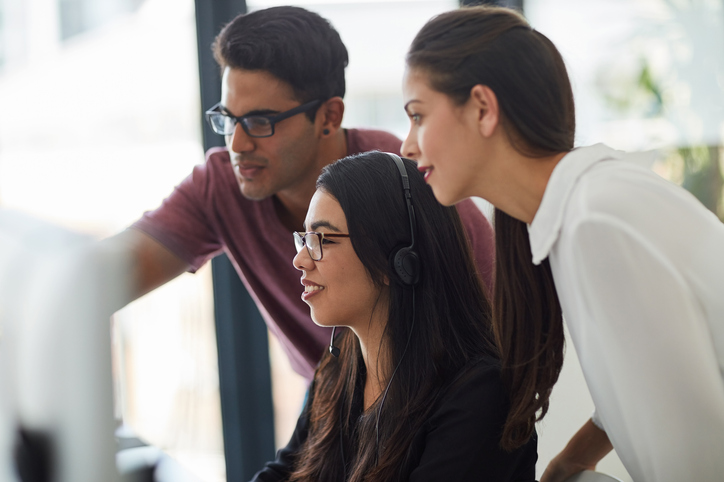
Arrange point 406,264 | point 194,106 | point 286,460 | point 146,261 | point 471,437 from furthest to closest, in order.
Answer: point 194,106 < point 146,261 < point 286,460 < point 406,264 < point 471,437

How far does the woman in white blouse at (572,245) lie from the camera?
78 cm

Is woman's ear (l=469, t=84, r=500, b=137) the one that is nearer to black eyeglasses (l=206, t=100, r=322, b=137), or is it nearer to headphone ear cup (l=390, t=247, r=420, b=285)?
headphone ear cup (l=390, t=247, r=420, b=285)

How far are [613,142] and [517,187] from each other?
1514 mm

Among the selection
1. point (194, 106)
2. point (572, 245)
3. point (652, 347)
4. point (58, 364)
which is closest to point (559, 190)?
point (572, 245)

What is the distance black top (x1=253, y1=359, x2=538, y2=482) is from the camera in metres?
1.04

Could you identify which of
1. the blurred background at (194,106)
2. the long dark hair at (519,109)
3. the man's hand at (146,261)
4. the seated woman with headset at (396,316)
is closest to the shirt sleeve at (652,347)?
the long dark hair at (519,109)

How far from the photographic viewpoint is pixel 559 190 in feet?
2.82

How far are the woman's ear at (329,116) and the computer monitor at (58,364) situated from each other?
96 centimetres

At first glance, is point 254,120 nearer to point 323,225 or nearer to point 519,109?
point 323,225

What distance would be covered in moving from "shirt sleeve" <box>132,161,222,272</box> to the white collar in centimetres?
90

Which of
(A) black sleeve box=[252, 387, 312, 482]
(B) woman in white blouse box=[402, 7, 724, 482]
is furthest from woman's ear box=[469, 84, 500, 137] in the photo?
(A) black sleeve box=[252, 387, 312, 482]

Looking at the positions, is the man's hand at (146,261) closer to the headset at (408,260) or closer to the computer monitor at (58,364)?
the headset at (408,260)

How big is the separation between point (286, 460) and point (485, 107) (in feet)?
2.80

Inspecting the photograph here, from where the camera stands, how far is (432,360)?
115 cm
